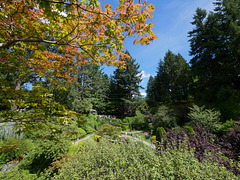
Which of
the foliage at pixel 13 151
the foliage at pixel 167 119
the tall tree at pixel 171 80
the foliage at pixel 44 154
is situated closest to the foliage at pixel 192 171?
the foliage at pixel 44 154

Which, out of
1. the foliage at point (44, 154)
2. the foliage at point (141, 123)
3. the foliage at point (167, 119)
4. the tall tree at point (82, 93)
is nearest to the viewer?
the foliage at point (44, 154)

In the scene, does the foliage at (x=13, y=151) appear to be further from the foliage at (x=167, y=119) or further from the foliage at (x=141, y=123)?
the foliage at (x=141, y=123)

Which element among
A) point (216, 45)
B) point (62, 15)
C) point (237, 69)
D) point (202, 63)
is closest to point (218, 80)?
point (237, 69)

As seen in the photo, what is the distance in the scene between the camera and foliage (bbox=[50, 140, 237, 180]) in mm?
1932

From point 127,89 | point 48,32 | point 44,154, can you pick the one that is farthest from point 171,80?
point 48,32

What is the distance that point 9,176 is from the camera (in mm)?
2773

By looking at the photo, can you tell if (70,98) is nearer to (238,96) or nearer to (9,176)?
(9,176)

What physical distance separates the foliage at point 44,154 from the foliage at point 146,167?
5.81ft

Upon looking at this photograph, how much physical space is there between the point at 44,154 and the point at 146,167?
197 inches

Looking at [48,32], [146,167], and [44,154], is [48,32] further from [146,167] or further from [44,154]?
[44,154]

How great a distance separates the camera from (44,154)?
4730 millimetres

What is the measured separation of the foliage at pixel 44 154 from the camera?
448cm

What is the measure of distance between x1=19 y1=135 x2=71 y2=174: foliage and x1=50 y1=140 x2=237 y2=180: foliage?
5.81ft

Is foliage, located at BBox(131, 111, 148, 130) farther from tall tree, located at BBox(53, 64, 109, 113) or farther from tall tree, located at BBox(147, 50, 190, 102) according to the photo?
tall tree, located at BBox(147, 50, 190, 102)
